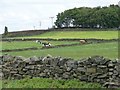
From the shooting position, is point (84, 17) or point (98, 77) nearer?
point (98, 77)

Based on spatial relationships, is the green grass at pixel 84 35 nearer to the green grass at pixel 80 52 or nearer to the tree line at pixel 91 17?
the tree line at pixel 91 17

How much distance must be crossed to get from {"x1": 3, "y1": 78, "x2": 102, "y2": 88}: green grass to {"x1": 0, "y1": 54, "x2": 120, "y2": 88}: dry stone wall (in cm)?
44

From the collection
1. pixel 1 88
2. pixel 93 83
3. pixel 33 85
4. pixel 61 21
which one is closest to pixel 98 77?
pixel 93 83

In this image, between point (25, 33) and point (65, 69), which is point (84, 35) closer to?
point (25, 33)

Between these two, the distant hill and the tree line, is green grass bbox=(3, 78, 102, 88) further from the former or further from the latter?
the tree line

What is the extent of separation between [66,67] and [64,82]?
0.87 meters

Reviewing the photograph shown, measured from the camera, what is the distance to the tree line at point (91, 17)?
4812 inches

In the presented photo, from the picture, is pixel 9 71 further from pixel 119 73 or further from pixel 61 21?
pixel 61 21

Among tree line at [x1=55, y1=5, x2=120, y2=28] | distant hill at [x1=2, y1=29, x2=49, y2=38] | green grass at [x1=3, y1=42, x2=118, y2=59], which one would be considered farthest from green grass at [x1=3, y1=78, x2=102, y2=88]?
tree line at [x1=55, y1=5, x2=120, y2=28]

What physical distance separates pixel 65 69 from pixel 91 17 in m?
113

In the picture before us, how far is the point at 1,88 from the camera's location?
1669cm

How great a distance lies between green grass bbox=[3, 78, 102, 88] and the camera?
16203 mm

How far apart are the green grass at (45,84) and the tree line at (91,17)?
98408 mm

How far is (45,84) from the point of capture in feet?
55.1
